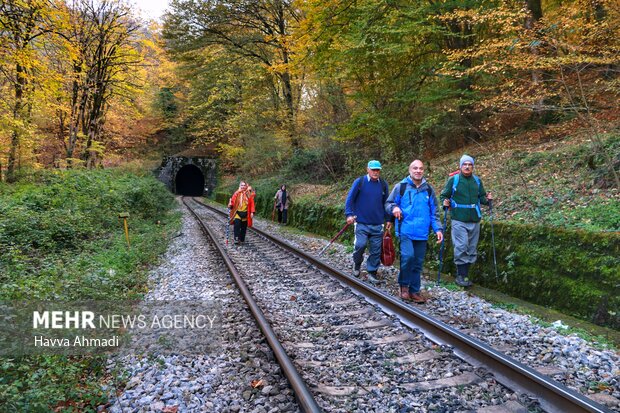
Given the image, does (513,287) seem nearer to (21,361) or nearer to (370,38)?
(21,361)

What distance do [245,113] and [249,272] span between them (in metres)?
20.1

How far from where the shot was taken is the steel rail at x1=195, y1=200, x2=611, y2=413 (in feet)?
8.89

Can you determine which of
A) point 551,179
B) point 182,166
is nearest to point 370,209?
point 551,179

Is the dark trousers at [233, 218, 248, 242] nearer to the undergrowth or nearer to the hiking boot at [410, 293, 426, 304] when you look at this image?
the undergrowth

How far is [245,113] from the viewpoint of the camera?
2572 cm

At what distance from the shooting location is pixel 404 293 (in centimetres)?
546

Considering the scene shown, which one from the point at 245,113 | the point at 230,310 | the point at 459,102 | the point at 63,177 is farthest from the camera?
A: the point at 245,113

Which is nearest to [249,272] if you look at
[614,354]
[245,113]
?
[614,354]

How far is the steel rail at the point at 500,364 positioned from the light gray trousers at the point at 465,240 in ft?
5.67

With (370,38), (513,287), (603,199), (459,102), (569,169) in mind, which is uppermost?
(370,38)

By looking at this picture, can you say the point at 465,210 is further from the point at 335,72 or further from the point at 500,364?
the point at 335,72

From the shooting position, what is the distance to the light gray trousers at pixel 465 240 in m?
6.05

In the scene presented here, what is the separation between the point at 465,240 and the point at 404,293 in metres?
1.46

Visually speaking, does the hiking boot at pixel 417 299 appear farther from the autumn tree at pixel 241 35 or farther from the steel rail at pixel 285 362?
the autumn tree at pixel 241 35
